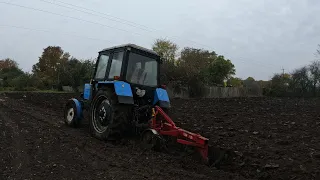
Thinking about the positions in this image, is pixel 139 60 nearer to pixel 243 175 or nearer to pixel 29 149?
pixel 29 149

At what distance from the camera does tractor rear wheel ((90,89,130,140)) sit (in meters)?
7.19

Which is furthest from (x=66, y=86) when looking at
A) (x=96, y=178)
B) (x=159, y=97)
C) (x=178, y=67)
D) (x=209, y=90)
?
(x=96, y=178)

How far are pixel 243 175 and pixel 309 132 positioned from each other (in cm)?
280

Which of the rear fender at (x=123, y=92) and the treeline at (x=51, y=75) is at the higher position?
the treeline at (x=51, y=75)

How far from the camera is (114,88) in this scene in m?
7.47

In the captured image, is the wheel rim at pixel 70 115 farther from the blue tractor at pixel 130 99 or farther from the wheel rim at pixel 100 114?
the wheel rim at pixel 100 114

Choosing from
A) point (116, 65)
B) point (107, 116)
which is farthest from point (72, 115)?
point (116, 65)

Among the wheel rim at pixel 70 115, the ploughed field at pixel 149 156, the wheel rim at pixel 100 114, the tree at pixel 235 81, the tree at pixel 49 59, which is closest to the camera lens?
the ploughed field at pixel 149 156

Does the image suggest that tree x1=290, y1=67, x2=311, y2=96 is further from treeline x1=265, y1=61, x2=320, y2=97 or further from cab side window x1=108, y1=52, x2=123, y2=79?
cab side window x1=108, y1=52, x2=123, y2=79

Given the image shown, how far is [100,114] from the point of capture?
7848 millimetres

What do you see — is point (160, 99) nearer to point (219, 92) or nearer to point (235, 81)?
point (219, 92)

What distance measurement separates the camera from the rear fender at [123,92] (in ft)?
23.4

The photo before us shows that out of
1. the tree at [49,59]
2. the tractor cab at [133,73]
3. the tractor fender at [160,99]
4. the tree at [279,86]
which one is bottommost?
the tractor fender at [160,99]

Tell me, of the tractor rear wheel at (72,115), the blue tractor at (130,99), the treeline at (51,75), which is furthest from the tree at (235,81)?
the blue tractor at (130,99)
